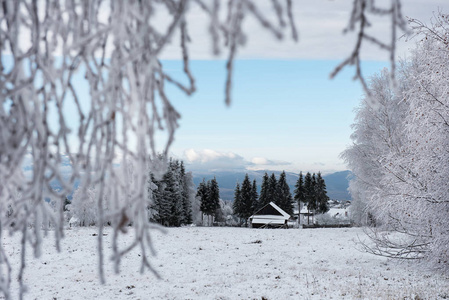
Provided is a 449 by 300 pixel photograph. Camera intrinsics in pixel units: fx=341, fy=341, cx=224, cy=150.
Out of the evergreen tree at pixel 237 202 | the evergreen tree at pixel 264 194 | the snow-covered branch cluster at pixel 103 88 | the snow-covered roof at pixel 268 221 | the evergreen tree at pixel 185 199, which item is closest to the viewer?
the snow-covered branch cluster at pixel 103 88

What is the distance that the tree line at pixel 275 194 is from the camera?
4738cm

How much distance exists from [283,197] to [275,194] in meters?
1.60

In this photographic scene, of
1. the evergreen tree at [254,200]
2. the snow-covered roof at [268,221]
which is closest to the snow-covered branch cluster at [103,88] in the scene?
the snow-covered roof at [268,221]

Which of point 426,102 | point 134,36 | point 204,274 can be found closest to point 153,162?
point 134,36

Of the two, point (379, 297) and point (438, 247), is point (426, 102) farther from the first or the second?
point (379, 297)

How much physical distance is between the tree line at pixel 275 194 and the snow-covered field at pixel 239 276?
3085cm

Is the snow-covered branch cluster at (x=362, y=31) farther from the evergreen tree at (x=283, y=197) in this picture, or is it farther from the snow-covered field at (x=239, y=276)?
the evergreen tree at (x=283, y=197)

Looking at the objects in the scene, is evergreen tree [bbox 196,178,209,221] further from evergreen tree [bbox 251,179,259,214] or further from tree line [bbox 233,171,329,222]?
evergreen tree [bbox 251,179,259,214]

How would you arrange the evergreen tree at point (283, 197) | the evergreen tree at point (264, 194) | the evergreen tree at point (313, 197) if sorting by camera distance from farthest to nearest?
1. the evergreen tree at point (313, 197)
2. the evergreen tree at point (283, 197)
3. the evergreen tree at point (264, 194)

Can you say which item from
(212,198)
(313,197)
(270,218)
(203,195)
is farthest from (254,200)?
(313,197)

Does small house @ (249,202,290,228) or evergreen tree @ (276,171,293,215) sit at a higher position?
evergreen tree @ (276,171,293,215)

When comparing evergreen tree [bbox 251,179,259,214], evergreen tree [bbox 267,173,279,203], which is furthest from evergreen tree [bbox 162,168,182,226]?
evergreen tree [bbox 267,173,279,203]

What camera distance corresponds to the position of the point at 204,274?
11.6 metres

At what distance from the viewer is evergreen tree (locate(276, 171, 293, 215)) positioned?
49.3 m
